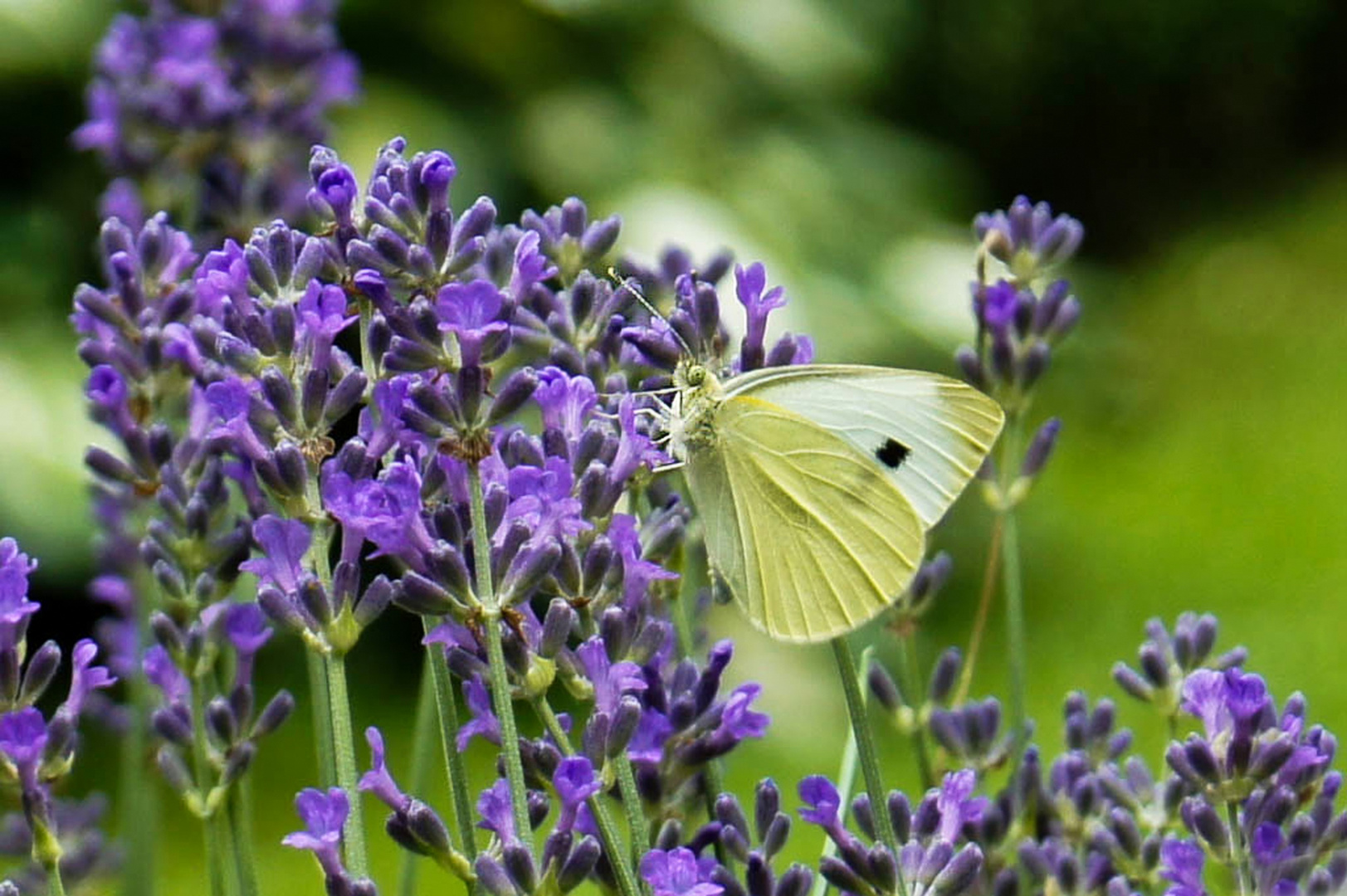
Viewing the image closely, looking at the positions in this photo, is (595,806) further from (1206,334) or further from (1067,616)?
(1206,334)

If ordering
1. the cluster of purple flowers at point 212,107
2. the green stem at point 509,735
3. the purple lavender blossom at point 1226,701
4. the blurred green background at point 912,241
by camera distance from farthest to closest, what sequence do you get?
the blurred green background at point 912,241 < the cluster of purple flowers at point 212,107 < the purple lavender blossom at point 1226,701 < the green stem at point 509,735

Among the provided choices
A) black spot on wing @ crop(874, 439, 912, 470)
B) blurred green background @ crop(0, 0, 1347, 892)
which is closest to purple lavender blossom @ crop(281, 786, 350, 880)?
black spot on wing @ crop(874, 439, 912, 470)

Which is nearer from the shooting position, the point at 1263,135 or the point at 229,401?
the point at 229,401

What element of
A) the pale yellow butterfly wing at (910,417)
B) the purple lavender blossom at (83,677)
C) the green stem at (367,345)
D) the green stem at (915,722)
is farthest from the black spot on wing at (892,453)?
the purple lavender blossom at (83,677)

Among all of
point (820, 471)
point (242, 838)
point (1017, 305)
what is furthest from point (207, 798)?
point (1017, 305)

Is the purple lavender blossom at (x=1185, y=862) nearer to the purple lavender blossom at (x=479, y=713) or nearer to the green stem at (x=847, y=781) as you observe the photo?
the green stem at (x=847, y=781)

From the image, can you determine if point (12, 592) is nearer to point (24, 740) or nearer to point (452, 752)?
point (24, 740)

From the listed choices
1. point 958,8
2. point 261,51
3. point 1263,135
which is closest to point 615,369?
point 261,51
